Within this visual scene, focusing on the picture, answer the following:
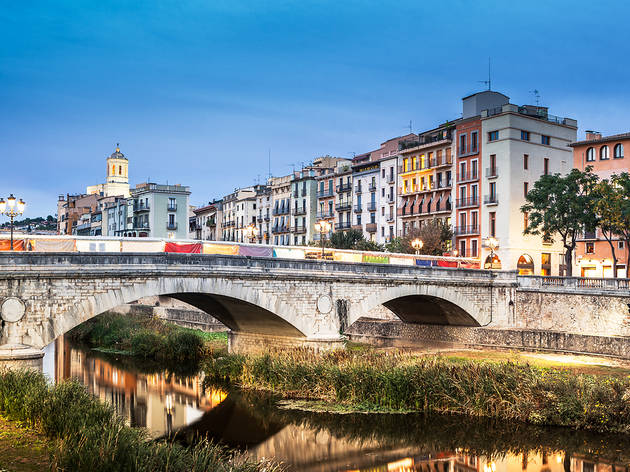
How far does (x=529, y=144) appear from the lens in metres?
59.4

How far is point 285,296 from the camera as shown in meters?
32.2

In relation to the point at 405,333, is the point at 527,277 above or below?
above

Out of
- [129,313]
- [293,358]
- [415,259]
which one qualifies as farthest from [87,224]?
[293,358]

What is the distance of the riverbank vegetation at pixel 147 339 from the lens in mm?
38281

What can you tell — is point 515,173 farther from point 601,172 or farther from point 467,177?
point 601,172

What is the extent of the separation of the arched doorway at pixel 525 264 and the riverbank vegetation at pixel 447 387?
108 feet

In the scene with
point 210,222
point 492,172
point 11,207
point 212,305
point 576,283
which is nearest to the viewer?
point 11,207

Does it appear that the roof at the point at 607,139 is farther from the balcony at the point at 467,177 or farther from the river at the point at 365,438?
the river at the point at 365,438

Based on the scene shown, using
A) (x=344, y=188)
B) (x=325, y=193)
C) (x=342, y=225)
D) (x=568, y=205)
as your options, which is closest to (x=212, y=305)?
(x=568, y=205)

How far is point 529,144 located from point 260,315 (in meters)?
35.0

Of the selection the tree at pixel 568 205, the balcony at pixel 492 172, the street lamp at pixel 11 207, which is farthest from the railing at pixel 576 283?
the street lamp at pixel 11 207

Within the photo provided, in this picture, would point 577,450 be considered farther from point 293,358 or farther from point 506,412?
point 293,358

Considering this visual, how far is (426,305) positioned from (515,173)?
20341 millimetres

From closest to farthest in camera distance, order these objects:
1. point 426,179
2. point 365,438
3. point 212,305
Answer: point 365,438 < point 212,305 < point 426,179
